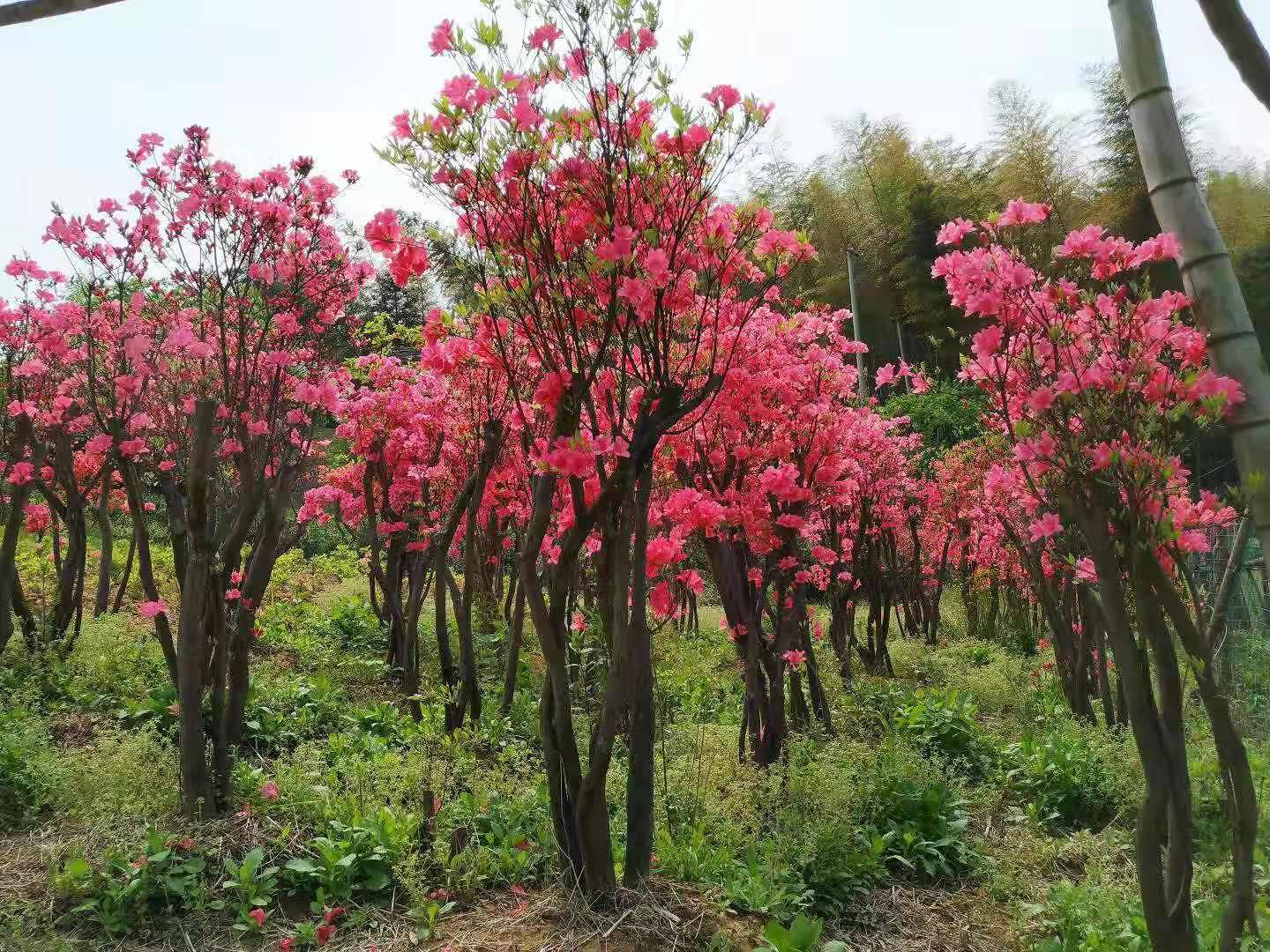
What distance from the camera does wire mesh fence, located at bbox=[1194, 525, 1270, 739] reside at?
379cm

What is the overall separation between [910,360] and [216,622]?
641 inches

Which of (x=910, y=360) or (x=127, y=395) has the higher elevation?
(x=910, y=360)

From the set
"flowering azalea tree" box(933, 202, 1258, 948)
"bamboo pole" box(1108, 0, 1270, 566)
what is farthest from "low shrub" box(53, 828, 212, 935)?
"bamboo pole" box(1108, 0, 1270, 566)

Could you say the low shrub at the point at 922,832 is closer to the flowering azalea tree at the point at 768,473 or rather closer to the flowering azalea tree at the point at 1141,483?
the flowering azalea tree at the point at 768,473

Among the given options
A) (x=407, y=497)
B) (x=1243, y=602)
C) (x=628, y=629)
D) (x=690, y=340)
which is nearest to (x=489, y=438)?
(x=690, y=340)

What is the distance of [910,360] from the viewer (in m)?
18.1

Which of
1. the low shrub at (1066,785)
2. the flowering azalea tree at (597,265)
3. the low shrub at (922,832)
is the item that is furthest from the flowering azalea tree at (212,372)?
the low shrub at (1066,785)

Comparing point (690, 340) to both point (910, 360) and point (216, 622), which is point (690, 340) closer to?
point (216, 622)

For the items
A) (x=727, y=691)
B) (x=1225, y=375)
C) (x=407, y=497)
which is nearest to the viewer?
(x=1225, y=375)

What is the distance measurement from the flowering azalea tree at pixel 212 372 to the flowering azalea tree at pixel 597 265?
5.25 feet

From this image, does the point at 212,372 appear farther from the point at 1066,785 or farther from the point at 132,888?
the point at 1066,785

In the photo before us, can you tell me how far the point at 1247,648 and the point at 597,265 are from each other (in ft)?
13.6

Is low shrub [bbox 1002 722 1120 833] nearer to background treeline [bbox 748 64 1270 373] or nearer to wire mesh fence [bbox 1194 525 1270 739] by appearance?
wire mesh fence [bbox 1194 525 1270 739]

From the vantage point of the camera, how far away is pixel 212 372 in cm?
507
